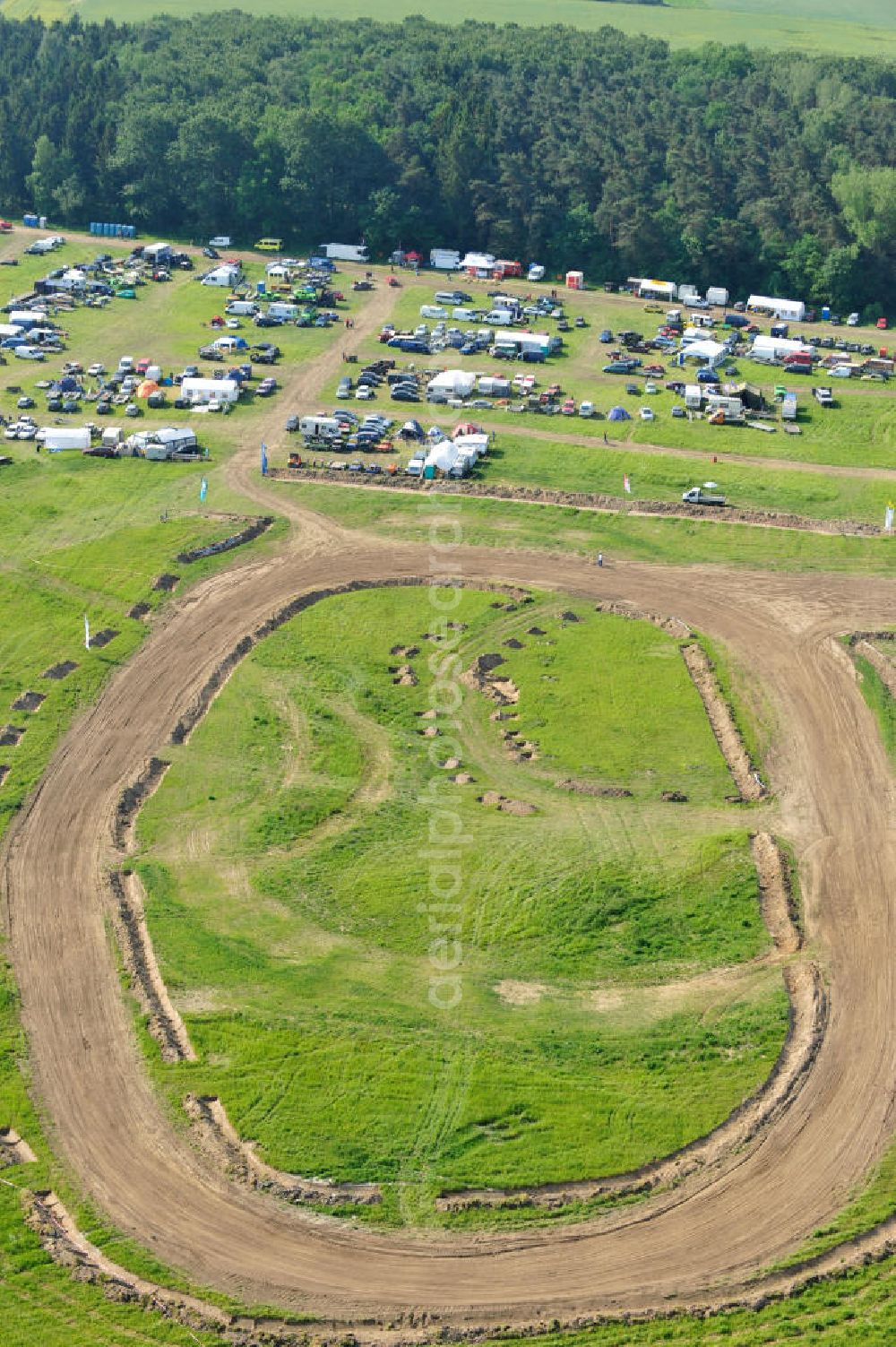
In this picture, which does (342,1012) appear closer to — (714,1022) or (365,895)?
(365,895)

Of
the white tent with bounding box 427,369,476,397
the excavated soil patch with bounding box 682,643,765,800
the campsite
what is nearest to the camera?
the campsite

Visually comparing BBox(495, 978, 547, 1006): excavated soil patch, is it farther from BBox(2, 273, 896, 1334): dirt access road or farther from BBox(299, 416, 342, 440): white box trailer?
BBox(299, 416, 342, 440): white box trailer

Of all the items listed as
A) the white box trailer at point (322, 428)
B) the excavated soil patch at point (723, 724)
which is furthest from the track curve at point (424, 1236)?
the white box trailer at point (322, 428)

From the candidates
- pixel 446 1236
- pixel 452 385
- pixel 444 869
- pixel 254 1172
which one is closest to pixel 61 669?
pixel 444 869

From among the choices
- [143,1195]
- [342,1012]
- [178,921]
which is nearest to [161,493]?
[178,921]

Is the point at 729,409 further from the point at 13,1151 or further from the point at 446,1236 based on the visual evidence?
the point at 13,1151

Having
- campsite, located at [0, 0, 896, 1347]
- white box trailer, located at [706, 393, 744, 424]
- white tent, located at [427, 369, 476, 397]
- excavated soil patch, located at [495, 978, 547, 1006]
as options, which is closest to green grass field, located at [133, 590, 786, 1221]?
excavated soil patch, located at [495, 978, 547, 1006]
